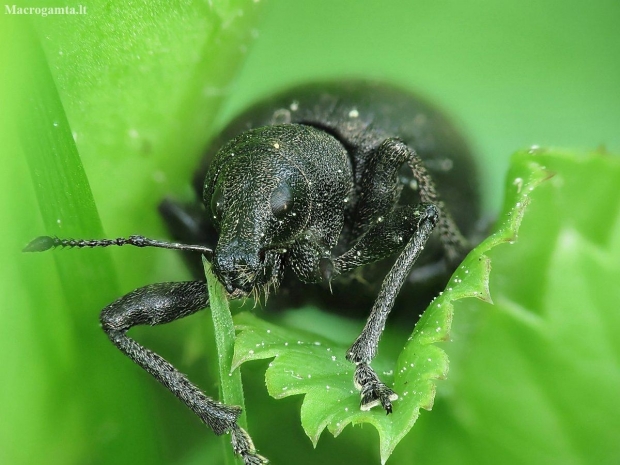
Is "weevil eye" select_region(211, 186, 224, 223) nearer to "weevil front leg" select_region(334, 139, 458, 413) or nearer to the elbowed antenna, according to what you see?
the elbowed antenna

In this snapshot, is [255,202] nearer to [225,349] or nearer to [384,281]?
[384,281]

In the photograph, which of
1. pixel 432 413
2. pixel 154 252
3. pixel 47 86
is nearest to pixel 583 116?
pixel 432 413

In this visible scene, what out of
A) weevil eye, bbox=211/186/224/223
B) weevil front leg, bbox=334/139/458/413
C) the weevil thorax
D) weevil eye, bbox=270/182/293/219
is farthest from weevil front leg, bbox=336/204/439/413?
weevil eye, bbox=211/186/224/223

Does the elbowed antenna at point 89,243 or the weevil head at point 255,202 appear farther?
the weevil head at point 255,202

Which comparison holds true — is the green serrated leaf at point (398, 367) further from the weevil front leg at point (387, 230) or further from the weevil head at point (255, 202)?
the weevil head at point (255, 202)

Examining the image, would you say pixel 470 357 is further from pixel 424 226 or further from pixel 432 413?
pixel 424 226

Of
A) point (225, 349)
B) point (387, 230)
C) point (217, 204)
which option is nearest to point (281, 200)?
point (217, 204)

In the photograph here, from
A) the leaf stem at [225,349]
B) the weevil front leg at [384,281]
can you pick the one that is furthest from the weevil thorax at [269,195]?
the weevil front leg at [384,281]
